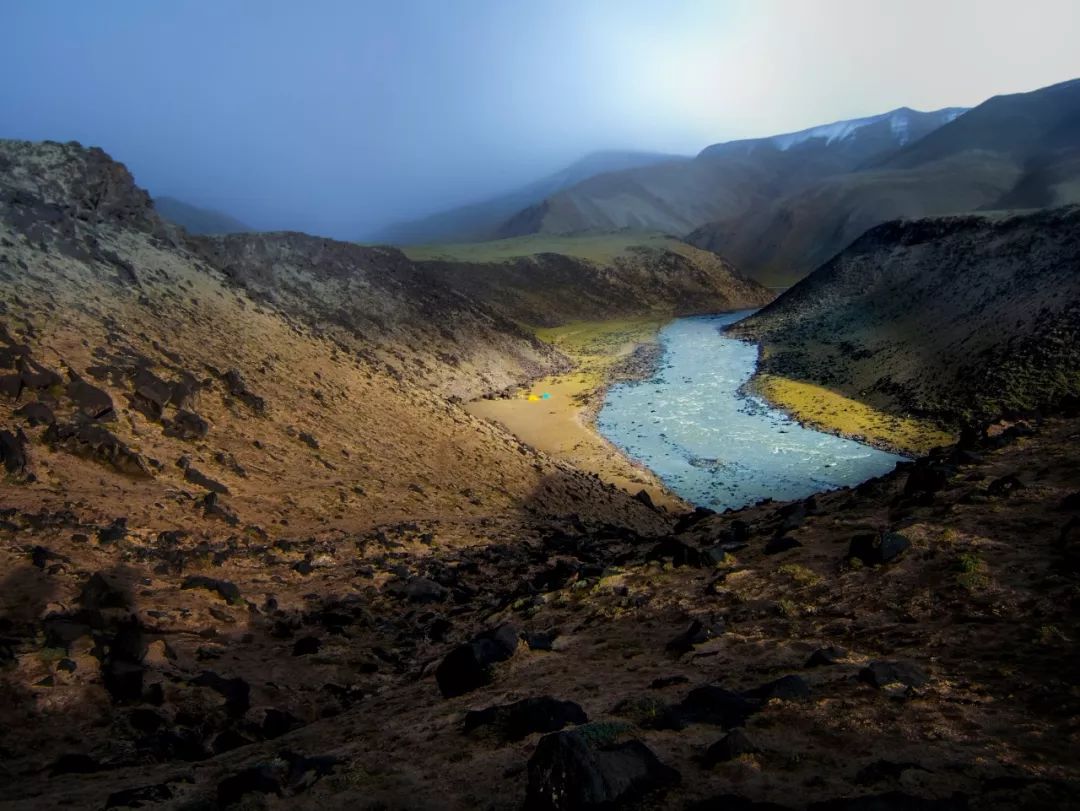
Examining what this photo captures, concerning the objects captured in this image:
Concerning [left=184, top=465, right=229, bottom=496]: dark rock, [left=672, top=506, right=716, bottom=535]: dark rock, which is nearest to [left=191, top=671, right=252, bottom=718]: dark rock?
[left=184, top=465, right=229, bottom=496]: dark rock

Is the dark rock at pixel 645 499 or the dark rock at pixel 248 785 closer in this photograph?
the dark rock at pixel 248 785

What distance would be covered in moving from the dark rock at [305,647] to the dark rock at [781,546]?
8365 millimetres

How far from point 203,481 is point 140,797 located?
37.1 ft

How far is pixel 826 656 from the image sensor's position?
7660 millimetres

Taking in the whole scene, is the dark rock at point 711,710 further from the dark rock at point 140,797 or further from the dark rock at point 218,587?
the dark rock at point 218,587

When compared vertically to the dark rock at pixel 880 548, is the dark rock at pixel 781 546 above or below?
below

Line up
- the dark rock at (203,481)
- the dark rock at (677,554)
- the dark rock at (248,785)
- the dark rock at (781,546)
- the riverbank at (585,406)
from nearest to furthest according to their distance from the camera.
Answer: the dark rock at (248,785), the dark rock at (781,546), the dark rock at (677,554), the dark rock at (203,481), the riverbank at (585,406)

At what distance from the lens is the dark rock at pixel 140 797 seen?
18.1ft

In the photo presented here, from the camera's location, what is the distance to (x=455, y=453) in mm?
24828

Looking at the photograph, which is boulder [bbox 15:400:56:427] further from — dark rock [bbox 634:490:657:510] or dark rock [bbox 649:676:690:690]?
dark rock [bbox 634:490:657:510]

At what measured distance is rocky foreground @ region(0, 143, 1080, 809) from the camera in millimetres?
5738

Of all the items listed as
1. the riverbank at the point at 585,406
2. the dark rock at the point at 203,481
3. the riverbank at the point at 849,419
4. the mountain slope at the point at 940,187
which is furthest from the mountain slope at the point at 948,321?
the mountain slope at the point at 940,187

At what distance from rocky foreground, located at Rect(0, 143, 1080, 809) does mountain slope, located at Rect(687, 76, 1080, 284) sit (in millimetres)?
120638

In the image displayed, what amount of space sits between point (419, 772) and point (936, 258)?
5993 centimetres
